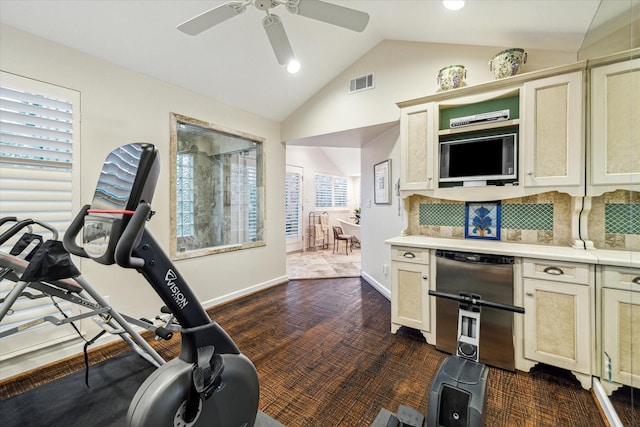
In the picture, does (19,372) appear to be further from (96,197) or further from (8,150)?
(96,197)

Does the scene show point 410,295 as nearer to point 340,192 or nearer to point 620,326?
point 620,326

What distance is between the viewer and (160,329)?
54.7 inches

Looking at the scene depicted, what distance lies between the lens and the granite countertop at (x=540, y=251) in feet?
5.78

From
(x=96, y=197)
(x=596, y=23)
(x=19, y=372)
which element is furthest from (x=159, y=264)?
(x=596, y=23)

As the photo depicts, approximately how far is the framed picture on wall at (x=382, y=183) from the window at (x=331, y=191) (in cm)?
407

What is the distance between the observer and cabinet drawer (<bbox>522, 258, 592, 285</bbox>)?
185 cm

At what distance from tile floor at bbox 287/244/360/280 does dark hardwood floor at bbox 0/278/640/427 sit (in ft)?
5.56

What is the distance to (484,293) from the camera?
219 cm

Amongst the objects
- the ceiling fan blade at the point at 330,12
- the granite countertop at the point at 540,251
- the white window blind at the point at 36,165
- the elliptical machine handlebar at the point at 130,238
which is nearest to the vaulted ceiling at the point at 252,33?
the white window blind at the point at 36,165

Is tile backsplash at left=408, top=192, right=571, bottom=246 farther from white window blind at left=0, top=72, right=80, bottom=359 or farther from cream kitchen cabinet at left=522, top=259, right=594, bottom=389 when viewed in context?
white window blind at left=0, top=72, right=80, bottom=359

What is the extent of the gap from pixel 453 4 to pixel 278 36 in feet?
4.94

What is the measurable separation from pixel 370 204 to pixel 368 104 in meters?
1.58

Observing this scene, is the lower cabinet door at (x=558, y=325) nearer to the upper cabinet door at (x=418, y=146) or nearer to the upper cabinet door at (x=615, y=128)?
the upper cabinet door at (x=615, y=128)

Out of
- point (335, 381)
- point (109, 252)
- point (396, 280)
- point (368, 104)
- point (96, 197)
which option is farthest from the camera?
point (368, 104)
